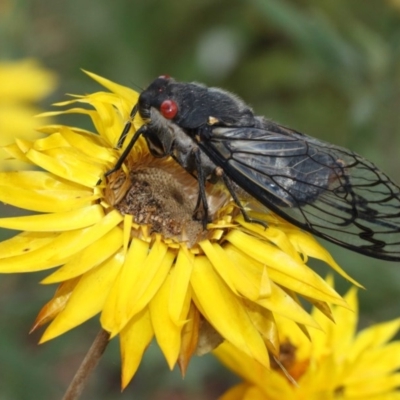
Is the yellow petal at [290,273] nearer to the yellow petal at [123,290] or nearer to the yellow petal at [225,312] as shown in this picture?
the yellow petal at [225,312]

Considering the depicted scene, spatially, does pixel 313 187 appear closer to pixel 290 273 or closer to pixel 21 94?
pixel 290 273

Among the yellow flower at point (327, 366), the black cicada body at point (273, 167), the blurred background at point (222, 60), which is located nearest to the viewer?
the black cicada body at point (273, 167)

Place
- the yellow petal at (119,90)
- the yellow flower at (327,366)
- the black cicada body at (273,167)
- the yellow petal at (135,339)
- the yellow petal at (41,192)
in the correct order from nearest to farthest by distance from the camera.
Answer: the yellow petal at (135,339) < the yellow petal at (41,192) < the black cicada body at (273,167) < the yellow flower at (327,366) < the yellow petal at (119,90)

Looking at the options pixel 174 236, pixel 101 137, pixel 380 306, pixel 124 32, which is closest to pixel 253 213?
pixel 174 236

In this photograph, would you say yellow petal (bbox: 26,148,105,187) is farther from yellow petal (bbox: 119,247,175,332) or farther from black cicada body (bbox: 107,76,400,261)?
yellow petal (bbox: 119,247,175,332)

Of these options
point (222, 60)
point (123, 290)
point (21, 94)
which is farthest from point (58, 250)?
point (222, 60)

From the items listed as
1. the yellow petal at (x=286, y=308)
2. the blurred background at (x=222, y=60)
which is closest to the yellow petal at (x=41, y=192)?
the yellow petal at (x=286, y=308)

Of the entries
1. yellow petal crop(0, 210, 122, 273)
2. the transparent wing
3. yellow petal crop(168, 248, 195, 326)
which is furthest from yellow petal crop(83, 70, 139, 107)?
yellow petal crop(168, 248, 195, 326)

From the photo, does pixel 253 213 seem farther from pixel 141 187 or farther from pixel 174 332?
pixel 174 332
